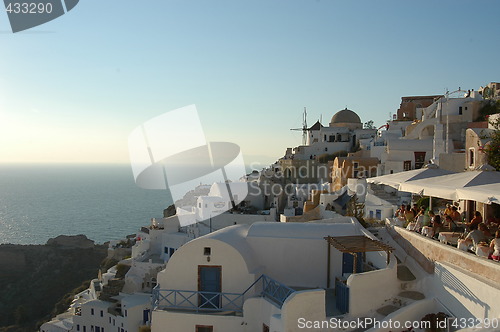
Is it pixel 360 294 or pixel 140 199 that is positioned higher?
pixel 360 294

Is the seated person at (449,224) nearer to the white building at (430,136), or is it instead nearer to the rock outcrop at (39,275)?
the white building at (430,136)

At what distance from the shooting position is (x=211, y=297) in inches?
488

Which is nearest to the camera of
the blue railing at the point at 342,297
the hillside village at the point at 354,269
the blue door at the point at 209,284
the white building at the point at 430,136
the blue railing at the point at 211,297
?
the hillside village at the point at 354,269

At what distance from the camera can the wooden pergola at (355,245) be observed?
1108 centimetres

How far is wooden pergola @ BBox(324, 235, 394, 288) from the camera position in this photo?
1108 cm

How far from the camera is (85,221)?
4168 inches

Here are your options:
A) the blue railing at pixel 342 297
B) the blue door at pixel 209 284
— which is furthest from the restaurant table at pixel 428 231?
the blue door at pixel 209 284

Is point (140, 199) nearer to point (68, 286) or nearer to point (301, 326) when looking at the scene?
point (68, 286)

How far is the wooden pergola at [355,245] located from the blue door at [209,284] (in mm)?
3215

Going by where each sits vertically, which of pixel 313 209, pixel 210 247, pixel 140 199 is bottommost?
pixel 140 199

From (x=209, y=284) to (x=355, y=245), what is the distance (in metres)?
4.25

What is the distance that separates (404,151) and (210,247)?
83.9ft

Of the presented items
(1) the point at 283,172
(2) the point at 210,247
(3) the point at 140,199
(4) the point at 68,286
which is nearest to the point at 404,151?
(1) the point at 283,172

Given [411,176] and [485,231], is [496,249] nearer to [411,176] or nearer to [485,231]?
[485,231]
